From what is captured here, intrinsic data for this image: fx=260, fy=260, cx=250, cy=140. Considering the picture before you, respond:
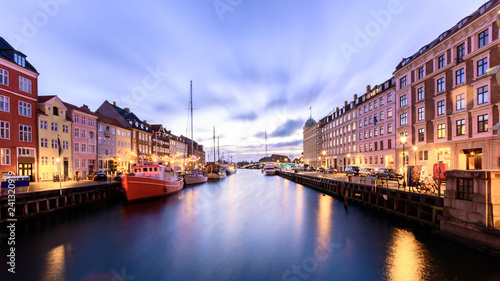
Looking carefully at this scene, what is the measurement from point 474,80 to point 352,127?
4079cm

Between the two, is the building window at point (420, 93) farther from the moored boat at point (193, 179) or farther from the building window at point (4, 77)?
the building window at point (4, 77)

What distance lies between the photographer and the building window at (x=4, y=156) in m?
31.0

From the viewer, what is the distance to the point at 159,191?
3703 centimetres

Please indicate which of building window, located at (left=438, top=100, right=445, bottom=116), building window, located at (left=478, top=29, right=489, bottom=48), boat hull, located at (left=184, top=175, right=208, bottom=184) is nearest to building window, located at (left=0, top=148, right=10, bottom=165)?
boat hull, located at (left=184, top=175, right=208, bottom=184)

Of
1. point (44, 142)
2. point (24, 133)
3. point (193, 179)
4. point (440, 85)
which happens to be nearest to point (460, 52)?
point (440, 85)

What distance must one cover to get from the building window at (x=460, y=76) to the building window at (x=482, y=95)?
2878 millimetres

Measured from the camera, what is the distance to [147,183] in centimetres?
3422

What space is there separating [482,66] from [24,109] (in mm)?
56997

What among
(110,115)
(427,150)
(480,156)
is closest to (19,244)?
(480,156)

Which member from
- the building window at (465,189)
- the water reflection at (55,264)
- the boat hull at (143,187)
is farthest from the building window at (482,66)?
the boat hull at (143,187)

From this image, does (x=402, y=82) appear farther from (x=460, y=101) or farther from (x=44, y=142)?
(x=44, y=142)

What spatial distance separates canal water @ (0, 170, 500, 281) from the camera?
1259 cm

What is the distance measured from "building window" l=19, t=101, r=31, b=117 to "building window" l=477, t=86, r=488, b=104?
56521mm

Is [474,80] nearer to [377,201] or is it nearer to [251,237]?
[377,201]
